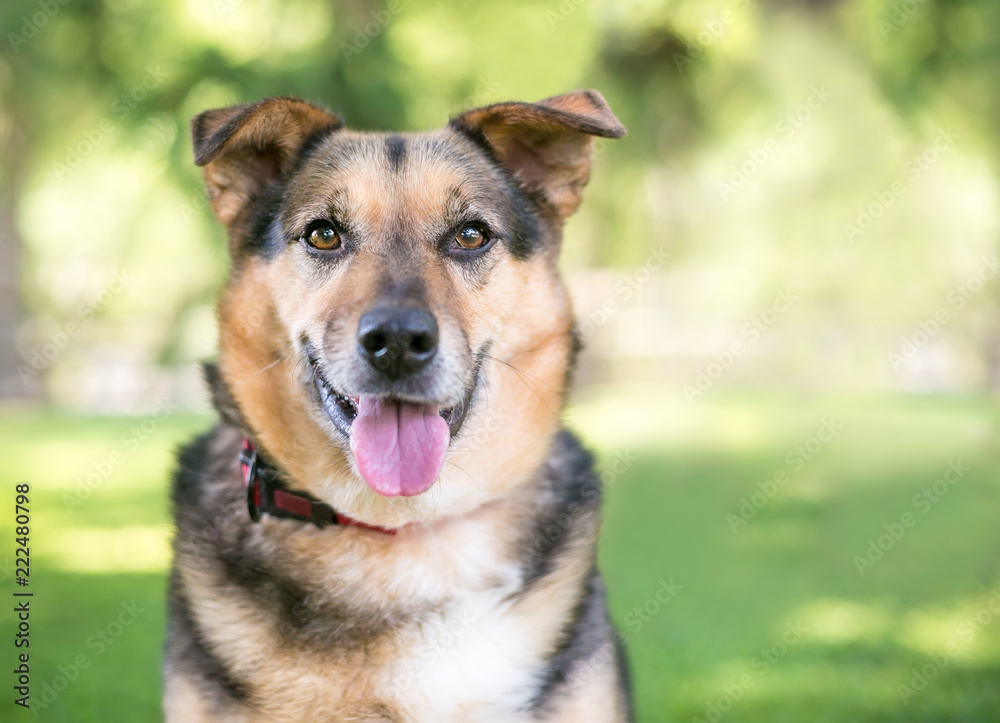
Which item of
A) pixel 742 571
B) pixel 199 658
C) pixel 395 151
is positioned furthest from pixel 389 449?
pixel 742 571

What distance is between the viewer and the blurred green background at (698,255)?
5.18 m

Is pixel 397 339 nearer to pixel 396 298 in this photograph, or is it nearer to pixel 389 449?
pixel 396 298

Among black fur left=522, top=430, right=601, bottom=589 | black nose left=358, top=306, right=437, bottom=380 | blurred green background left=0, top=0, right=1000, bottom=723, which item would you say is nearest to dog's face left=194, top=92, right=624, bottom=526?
black nose left=358, top=306, right=437, bottom=380

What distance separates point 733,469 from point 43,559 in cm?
688

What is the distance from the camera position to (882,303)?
38.8 ft

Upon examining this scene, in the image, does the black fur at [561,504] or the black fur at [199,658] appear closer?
A: the black fur at [199,658]

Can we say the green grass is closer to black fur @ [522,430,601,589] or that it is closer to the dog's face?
black fur @ [522,430,601,589]

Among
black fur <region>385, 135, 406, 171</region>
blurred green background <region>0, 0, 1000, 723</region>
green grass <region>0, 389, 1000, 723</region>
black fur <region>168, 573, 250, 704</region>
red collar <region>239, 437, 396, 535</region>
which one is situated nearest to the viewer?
black fur <region>168, 573, 250, 704</region>

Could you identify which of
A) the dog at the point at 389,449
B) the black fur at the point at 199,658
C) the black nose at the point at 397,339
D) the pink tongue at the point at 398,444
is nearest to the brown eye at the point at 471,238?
the dog at the point at 389,449

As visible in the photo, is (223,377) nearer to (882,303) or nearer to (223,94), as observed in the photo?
(223,94)

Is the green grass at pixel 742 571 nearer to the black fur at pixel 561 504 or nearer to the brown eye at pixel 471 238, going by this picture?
the black fur at pixel 561 504

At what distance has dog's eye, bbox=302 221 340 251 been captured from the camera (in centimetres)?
311

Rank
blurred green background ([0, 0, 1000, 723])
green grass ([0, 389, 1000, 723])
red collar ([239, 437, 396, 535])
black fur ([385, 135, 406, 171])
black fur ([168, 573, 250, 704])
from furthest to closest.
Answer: blurred green background ([0, 0, 1000, 723]) < green grass ([0, 389, 1000, 723]) < black fur ([385, 135, 406, 171]) < red collar ([239, 437, 396, 535]) < black fur ([168, 573, 250, 704])

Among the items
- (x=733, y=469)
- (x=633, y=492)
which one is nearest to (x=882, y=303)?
(x=733, y=469)
